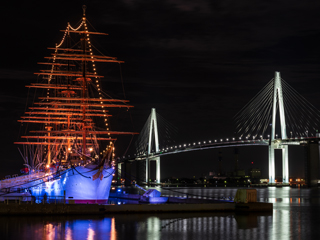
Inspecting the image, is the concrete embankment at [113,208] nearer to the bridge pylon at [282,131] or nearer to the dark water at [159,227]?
the dark water at [159,227]

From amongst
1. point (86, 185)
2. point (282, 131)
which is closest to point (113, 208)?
point (86, 185)

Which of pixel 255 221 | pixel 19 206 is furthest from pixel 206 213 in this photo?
pixel 19 206

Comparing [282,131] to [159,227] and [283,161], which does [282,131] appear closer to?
[283,161]

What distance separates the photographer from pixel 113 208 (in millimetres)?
30422

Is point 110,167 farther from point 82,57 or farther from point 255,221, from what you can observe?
point 255,221

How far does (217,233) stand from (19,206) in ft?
37.1

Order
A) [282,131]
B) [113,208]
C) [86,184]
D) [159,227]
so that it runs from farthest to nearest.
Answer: [282,131], [86,184], [113,208], [159,227]

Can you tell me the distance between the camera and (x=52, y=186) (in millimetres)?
46188

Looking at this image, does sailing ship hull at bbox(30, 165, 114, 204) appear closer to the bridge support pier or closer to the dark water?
the dark water

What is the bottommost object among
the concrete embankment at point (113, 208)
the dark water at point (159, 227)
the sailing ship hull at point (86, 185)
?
the dark water at point (159, 227)

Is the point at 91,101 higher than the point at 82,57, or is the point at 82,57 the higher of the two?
the point at 82,57

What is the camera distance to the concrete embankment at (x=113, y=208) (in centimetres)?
2900

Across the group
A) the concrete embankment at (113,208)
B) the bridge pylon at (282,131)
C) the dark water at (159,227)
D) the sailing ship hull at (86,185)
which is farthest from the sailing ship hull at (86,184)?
the bridge pylon at (282,131)

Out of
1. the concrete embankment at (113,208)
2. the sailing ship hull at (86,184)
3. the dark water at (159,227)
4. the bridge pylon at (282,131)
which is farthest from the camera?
the bridge pylon at (282,131)
